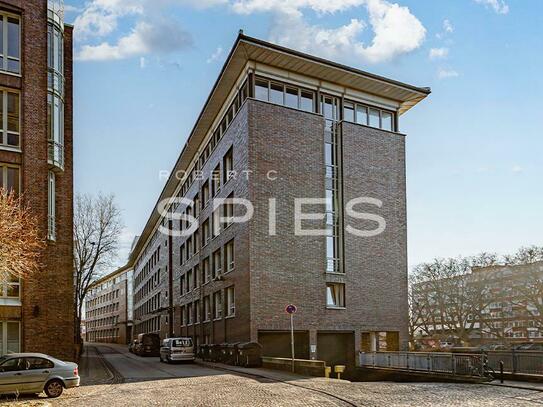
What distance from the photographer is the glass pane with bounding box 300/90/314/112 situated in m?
38.1

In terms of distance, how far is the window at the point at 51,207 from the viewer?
2864 centimetres

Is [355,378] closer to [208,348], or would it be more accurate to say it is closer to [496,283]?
[208,348]

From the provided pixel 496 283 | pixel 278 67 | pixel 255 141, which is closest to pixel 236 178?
pixel 255 141

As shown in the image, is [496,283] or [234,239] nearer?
[234,239]

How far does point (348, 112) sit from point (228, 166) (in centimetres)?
837

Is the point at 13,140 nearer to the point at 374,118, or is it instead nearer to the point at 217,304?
the point at 217,304

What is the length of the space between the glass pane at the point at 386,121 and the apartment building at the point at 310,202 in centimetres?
8

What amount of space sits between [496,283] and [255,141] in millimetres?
36494

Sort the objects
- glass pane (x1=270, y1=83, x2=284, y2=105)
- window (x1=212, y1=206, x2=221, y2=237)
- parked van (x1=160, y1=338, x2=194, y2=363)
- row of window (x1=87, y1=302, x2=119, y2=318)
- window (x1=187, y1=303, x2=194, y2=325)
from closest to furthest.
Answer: glass pane (x1=270, y1=83, x2=284, y2=105)
parked van (x1=160, y1=338, x2=194, y2=363)
window (x1=212, y1=206, x2=221, y2=237)
window (x1=187, y1=303, x2=194, y2=325)
row of window (x1=87, y1=302, x2=119, y2=318)

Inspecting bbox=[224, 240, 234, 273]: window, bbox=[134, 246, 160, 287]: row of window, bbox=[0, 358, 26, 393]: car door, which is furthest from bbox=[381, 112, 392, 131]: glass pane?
bbox=[134, 246, 160, 287]: row of window

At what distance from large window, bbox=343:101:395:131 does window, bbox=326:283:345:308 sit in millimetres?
9940

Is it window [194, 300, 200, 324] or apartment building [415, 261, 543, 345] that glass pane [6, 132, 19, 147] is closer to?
window [194, 300, 200, 324]

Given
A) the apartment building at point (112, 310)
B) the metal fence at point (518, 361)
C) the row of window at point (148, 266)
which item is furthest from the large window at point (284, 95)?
the apartment building at point (112, 310)

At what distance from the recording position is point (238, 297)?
37.5 metres
